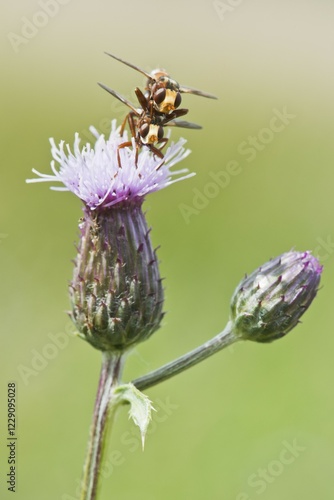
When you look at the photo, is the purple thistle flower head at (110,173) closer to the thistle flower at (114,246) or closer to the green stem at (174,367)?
the thistle flower at (114,246)

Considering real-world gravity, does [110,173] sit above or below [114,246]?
above

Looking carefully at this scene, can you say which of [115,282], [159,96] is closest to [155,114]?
[159,96]

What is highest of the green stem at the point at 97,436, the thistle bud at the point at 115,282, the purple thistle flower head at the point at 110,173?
the purple thistle flower head at the point at 110,173

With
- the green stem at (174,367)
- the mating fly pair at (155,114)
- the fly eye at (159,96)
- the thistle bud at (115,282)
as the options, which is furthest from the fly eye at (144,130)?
the green stem at (174,367)

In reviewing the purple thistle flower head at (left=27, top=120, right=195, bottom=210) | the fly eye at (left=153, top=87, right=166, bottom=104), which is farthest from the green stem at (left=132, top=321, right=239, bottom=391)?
the fly eye at (left=153, top=87, right=166, bottom=104)

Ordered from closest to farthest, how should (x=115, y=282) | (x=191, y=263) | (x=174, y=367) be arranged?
1. (x=174, y=367)
2. (x=115, y=282)
3. (x=191, y=263)

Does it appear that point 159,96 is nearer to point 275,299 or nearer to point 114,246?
point 114,246

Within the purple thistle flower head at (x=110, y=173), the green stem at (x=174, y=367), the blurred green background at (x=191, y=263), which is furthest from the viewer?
the blurred green background at (x=191, y=263)

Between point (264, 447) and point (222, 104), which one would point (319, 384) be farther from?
point (222, 104)
